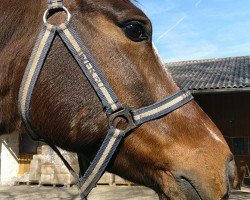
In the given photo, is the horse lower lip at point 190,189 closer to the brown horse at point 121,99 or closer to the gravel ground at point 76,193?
the brown horse at point 121,99

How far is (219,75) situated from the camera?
39.6ft

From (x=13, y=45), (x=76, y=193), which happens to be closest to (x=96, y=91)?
(x=13, y=45)

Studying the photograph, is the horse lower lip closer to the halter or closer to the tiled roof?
the halter

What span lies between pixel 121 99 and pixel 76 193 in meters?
8.82

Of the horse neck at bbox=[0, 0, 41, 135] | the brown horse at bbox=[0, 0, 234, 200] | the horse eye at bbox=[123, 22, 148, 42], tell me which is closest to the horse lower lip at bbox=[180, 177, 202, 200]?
the brown horse at bbox=[0, 0, 234, 200]

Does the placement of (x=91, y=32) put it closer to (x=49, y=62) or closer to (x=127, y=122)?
(x=49, y=62)

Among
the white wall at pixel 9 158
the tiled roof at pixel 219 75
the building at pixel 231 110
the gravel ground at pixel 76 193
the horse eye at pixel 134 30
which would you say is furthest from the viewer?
the white wall at pixel 9 158

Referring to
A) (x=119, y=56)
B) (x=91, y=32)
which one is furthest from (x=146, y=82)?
(x=91, y=32)

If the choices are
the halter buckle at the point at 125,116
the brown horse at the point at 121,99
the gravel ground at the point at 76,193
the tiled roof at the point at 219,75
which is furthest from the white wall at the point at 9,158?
the halter buckle at the point at 125,116

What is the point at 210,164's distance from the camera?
1.58 m

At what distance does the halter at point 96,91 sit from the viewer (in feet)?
5.38

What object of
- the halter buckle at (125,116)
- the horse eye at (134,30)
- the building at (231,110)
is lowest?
the building at (231,110)

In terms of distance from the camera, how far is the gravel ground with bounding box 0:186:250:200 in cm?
927

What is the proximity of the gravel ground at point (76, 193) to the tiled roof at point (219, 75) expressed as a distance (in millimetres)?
3105
